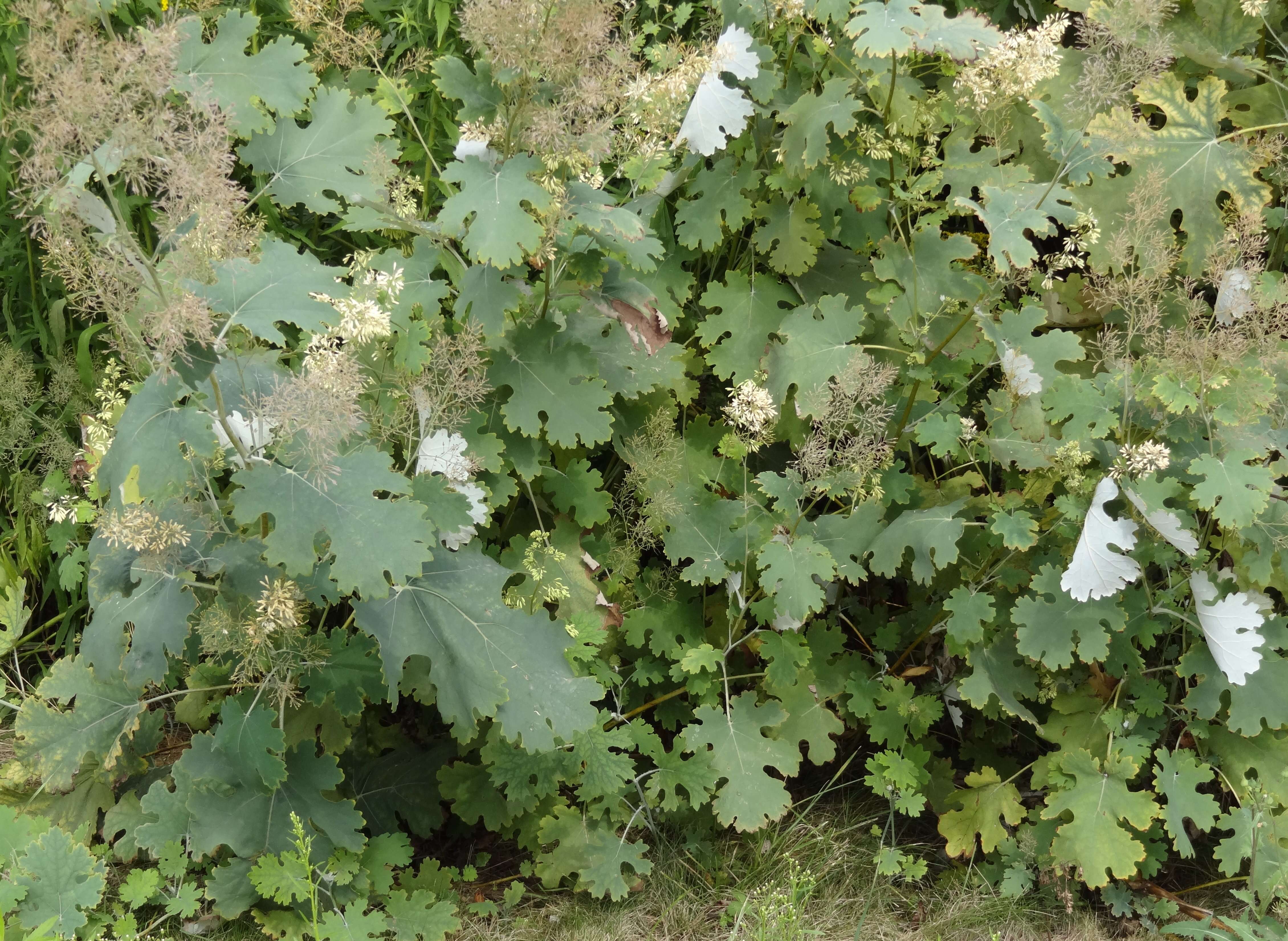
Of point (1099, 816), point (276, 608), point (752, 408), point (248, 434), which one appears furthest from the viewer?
point (752, 408)

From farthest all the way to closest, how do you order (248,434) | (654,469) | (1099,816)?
(654,469), (1099,816), (248,434)

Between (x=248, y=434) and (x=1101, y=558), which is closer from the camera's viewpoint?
(x=248, y=434)

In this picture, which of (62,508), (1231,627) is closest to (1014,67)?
(1231,627)

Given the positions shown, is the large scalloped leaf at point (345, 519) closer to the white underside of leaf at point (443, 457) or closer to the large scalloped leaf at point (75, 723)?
the white underside of leaf at point (443, 457)

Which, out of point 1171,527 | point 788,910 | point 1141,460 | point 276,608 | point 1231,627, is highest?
point 276,608

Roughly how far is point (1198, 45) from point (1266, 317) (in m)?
0.80

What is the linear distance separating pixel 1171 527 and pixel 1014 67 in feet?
3.57

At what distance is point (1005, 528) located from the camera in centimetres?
231

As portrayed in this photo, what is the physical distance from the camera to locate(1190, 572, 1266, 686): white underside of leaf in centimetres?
227

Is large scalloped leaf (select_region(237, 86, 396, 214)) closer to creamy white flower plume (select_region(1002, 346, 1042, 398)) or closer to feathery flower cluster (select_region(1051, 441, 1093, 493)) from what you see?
creamy white flower plume (select_region(1002, 346, 1042, 398))

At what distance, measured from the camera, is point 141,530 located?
6.31ft

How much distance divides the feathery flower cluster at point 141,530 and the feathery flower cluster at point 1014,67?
1949 mm

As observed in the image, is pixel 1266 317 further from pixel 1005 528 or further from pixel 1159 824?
pixel 1159 824

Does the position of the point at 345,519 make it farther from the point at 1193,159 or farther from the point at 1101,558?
the point at 1193,159
